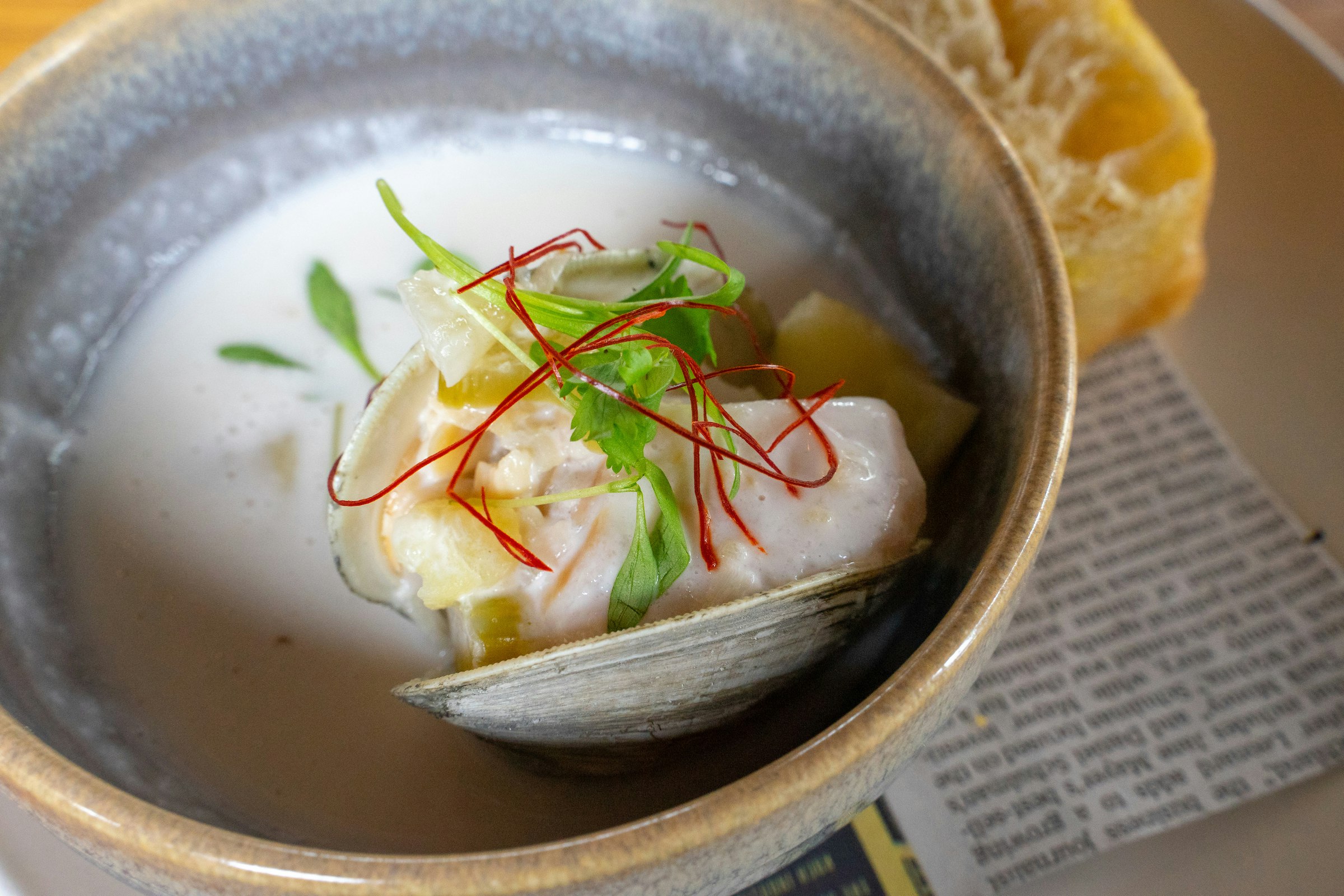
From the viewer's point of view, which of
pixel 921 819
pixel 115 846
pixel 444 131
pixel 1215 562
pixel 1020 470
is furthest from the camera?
pixel 444 131

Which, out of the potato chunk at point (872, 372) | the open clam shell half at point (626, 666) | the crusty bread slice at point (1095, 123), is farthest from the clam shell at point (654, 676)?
the crusty bread slice at point (1095, 123)

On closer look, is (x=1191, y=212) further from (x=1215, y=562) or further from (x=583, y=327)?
(x=583, y=327)

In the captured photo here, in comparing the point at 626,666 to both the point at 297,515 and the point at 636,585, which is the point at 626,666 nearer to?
the point at 636,585

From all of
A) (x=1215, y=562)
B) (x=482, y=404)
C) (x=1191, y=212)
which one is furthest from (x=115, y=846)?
(x=1191, y=212)

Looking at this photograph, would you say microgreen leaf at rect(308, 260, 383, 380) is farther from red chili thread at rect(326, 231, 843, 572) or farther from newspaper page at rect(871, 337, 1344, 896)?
newspaper page at rect(871, 337, 1344, 896)

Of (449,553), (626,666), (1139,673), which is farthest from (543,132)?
(1139,673)

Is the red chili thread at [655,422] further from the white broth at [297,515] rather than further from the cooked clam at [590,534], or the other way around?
the white broth at [297,515]
